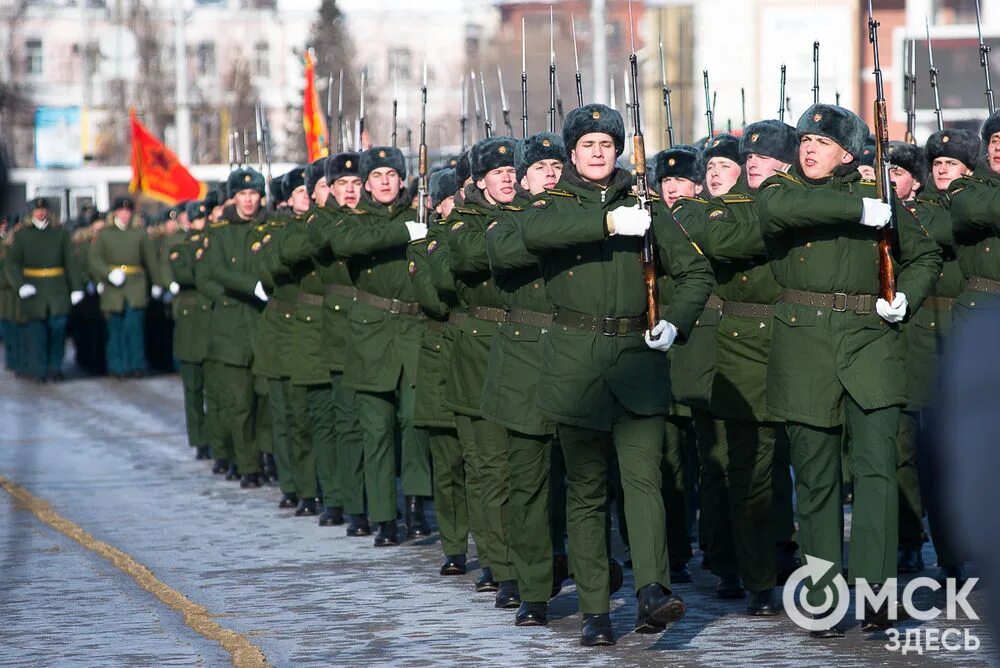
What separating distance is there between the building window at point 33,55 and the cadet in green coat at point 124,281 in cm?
5927

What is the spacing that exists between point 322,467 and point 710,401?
334cm

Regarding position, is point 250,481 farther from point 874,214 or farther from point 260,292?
point 874,214

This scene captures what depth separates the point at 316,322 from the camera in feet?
41.7

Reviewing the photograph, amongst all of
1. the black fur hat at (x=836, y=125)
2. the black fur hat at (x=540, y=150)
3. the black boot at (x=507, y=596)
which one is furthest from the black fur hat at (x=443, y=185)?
the black fur hat at (x=836, y=125)

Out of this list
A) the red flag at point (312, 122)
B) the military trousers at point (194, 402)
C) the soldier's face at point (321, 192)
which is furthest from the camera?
the red flag at point (312, 122)

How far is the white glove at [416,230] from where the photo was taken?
11.2 meters

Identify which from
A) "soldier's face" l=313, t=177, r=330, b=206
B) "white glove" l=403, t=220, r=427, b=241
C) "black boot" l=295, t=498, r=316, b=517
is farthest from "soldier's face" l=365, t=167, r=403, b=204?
"black boot" l=295, t=498, r=316, b=517

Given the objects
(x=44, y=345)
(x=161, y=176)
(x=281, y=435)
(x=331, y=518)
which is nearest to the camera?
(x=331, y=518)

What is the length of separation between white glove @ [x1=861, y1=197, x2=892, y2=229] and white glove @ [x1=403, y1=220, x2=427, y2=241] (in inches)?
132

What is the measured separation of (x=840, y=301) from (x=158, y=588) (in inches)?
132

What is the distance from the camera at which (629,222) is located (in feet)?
26.3

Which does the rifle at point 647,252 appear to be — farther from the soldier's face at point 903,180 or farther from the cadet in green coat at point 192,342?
the cadet in green coat at point 192,342

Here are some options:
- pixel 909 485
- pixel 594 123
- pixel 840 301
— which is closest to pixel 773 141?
pixel 840 301

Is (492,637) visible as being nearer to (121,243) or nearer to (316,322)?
(316,322)
